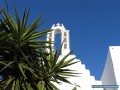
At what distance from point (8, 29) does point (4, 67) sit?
50.1 inches

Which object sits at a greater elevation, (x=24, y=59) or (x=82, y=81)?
(x=82, y=81)

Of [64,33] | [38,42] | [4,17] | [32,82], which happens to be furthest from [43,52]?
[64,33]

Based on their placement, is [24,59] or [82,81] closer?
[24,59]

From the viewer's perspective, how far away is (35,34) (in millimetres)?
8453

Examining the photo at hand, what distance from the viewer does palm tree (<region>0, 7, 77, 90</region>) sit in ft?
26.3

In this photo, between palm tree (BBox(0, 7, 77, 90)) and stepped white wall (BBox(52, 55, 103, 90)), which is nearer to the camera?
palm tree (BBox(0, 7, 77, 90))

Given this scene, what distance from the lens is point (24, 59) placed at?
8.33 m

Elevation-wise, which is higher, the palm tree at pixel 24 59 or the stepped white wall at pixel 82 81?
the stepped white wall at pixel 82 81

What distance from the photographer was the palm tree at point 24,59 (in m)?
8.02

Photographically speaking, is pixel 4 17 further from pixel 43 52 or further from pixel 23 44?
pixel 43 52

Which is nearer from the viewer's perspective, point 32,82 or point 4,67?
point 4,67

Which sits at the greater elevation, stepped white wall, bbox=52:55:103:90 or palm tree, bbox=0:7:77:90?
stepped white wall, bbox=52:55:103:90

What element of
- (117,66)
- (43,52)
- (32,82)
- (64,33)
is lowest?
(32,82)

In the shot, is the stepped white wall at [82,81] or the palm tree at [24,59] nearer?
the palm tree at [24,59]
